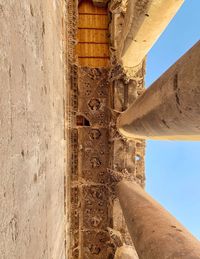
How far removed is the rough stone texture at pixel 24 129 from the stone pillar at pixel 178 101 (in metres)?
1.35

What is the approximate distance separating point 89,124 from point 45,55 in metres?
4.69

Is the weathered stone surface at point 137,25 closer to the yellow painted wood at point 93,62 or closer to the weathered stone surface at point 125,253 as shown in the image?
the yellow painted wood at point 93,62

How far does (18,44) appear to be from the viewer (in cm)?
290

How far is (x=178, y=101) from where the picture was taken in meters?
3.06

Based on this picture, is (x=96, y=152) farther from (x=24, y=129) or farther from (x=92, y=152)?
(x=24, y=129)

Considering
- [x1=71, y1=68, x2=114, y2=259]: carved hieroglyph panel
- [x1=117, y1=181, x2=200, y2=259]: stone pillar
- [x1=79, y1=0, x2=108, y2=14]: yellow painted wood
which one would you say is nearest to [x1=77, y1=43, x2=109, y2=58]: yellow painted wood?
[x1=71, y1=68, x2=114, y2=259]: carved hieroglyph panel

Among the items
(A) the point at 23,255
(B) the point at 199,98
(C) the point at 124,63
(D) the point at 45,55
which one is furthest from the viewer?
(C) the point at 124,63

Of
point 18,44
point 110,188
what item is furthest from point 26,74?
point 110,188

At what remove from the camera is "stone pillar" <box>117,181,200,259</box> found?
414cm

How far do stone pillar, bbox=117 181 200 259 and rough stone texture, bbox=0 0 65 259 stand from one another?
1427 mm

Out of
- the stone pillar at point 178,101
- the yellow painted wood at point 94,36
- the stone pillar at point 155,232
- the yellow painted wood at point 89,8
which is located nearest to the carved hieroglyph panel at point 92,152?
the yellow painted wood at point 94,36

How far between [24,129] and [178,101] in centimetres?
141

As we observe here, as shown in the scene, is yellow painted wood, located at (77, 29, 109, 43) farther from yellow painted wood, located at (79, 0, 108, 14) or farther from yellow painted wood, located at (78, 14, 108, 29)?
yellow painted wood, located at (79, 0, 108, 14)

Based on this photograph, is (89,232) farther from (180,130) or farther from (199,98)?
(199,98)
